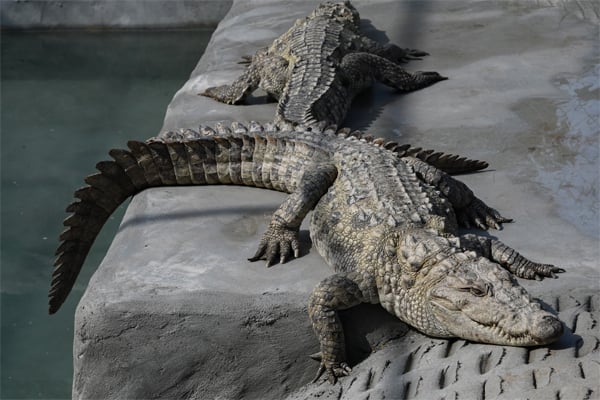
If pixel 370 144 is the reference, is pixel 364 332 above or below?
below

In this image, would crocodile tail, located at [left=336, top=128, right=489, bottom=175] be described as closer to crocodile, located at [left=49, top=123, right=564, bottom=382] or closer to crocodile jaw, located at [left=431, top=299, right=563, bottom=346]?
crocodile, located at [left=49, top=123, right=564, bottom=382]

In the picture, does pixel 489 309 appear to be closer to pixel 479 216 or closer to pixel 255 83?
pixel 479 216

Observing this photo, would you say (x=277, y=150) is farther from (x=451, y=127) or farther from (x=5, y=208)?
(x=5, y=208)

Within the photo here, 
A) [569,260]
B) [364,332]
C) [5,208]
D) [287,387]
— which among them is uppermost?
[569,260]

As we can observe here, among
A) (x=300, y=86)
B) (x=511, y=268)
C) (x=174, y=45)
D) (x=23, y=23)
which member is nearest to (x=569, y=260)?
(x=511, y=268)

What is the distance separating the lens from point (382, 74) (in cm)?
634

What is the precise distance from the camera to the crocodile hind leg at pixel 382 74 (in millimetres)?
6258

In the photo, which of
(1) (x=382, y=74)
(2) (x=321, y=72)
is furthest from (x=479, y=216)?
(1) (x=382, y=74)

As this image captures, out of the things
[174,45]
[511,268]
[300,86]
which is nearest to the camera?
[511,268]

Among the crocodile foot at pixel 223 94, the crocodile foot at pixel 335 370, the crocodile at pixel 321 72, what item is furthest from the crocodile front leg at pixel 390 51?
the crocodile foot at pixel 335 370

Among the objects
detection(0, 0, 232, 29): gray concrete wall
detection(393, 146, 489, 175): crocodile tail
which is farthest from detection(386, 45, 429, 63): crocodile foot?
detection(0, 0, 232, 29): gray concrete wall

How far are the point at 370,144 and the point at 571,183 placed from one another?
1.05 meters

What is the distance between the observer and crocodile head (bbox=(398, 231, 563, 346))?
316 cm

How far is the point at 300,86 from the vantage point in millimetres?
5855
